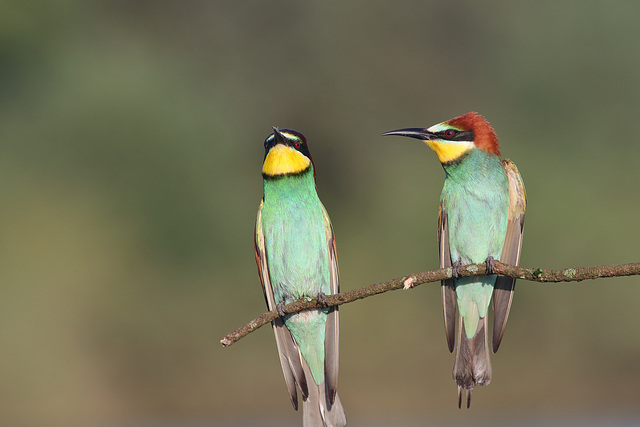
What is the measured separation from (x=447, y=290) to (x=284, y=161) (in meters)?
0.90

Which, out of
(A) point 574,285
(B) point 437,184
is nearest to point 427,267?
(B) point 437,184

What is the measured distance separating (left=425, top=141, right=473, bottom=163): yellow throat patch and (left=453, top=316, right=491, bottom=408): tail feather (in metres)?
0.73

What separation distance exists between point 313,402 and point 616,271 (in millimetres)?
1545

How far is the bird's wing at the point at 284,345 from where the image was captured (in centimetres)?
295

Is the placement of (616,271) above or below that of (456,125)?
below

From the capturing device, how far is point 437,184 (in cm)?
910

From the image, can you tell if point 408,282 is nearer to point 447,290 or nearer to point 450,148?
point 447,290

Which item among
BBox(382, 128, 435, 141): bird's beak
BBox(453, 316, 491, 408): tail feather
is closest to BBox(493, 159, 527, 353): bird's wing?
BBox(453, 316, 491, 408): tail feather

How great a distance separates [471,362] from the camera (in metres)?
2.87

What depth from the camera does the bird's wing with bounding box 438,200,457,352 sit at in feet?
9.27

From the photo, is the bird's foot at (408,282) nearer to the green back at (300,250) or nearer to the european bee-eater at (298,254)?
the european bee-eater at (298,254)

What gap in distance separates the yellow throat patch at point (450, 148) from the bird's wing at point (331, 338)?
0.59m

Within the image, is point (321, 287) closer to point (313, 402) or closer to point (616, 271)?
point (313, 402)

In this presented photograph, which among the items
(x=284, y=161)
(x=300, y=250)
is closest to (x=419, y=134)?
(x=284, y=161)
